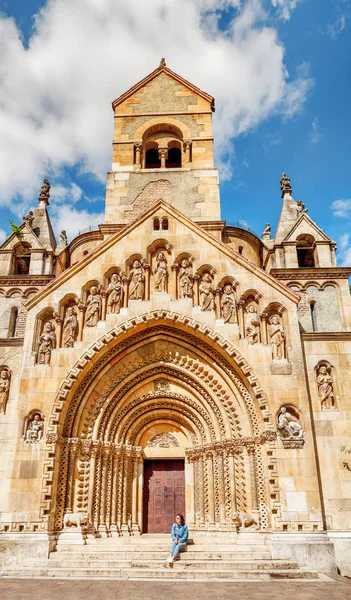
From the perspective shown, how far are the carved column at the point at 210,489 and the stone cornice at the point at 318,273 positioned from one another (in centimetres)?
745

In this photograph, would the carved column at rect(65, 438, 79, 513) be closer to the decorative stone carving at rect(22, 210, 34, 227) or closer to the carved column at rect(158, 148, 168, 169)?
the decorative stone carving at rect(22, 210, 34, 227)

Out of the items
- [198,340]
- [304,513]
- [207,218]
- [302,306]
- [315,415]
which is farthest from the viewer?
[207,218]

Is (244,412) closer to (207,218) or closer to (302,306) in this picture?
(302,306)

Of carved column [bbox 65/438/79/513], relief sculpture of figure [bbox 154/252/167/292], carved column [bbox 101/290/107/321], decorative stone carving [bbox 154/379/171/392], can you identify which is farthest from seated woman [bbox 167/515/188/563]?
relief sculpture of figure [bbox 154/252/167/292]

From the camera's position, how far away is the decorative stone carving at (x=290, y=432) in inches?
527

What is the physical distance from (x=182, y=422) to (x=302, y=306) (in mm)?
6162

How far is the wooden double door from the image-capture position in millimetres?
15359

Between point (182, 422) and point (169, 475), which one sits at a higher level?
point (182, 422)

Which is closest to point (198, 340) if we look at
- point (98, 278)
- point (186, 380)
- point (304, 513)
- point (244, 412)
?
point (186, 380)

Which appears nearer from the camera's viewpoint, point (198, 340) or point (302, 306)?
point (198, 340)

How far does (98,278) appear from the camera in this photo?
15.8m

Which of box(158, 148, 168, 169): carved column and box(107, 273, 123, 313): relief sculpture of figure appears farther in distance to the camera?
box(158, 148, 168, 169): carved column

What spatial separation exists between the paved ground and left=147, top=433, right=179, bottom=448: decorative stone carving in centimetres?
550

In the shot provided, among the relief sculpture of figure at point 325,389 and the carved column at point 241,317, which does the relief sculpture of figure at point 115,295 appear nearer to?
the carved column at point 241,317
